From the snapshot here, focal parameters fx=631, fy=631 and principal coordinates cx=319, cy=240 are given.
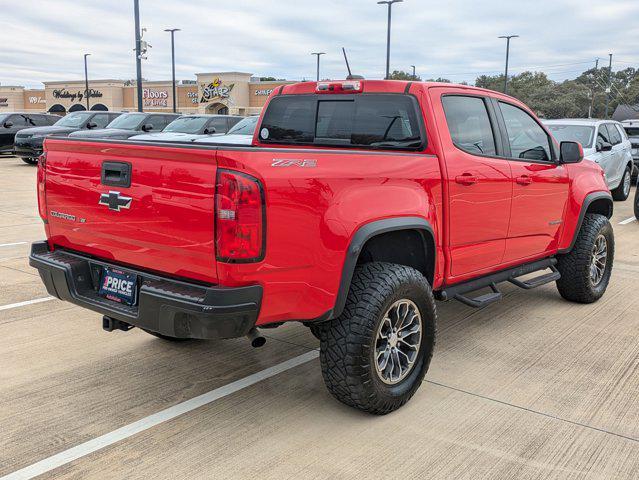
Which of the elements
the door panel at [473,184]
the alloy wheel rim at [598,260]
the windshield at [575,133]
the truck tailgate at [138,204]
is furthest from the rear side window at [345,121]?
the windshield at [575,133]

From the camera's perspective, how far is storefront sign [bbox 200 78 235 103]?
65688 millimetres

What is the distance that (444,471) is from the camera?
10.1ft

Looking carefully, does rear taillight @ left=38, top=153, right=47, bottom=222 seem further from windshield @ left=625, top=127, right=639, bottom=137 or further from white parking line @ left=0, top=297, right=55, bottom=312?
windshield @ left=625, top=127, right=639, bottom=137

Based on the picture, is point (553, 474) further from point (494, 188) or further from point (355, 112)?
point (355, 112)

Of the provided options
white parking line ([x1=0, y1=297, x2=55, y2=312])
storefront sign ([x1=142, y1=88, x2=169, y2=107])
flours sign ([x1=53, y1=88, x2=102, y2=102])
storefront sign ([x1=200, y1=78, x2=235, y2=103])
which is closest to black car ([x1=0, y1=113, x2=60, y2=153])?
Answer: white parking line ([x1=0, y1=297, x2=55, y2=312])

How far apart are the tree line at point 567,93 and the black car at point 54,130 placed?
52.8 m

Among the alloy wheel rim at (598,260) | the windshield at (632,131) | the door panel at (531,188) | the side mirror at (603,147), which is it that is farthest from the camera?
the windshield at (632,131)

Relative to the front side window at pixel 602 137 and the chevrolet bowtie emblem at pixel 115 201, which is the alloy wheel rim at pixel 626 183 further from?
the chevrolet bowtie emblem at pixel 115 201

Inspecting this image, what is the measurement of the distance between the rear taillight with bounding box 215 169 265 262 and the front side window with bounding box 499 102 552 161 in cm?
267

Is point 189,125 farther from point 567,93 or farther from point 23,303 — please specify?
point 567,93

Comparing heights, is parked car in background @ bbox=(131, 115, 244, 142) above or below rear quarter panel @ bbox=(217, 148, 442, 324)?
above

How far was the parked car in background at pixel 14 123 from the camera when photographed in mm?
22359

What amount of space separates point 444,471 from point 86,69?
71073 mm

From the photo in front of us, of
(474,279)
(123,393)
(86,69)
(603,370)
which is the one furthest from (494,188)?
(86,69)
